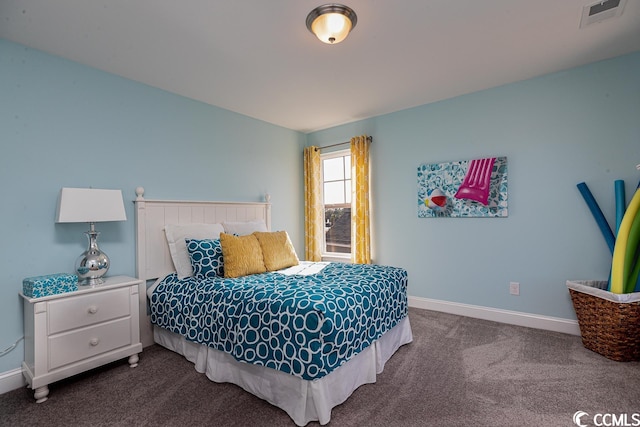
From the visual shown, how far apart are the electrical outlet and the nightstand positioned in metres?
3.51

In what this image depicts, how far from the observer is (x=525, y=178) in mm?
3051

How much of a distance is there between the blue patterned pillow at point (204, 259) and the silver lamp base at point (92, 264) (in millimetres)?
635

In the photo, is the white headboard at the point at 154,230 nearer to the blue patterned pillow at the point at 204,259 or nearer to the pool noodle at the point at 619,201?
the blue patterned pillow at the point at 204,259

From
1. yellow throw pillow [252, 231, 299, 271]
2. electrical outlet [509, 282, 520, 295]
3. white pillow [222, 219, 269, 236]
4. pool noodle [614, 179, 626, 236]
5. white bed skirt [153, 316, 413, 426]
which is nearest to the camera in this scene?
white bed skirt [153, 316, 413, 426]

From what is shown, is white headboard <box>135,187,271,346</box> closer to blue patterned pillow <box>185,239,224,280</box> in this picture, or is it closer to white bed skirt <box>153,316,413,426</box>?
blue patterned pillow <box>185,239,224,280</box>

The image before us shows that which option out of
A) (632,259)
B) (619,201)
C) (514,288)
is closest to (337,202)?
(514,288)

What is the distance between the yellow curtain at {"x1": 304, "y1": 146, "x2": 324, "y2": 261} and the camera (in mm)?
4527

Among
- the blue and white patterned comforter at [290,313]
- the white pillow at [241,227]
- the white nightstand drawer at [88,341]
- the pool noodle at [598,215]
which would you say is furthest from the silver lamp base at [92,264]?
the pool noodle at [598,215]

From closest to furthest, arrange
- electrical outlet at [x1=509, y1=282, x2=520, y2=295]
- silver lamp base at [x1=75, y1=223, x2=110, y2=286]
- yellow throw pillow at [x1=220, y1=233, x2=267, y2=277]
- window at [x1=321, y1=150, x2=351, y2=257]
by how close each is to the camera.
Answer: silver lamp base at [x1=75, y1=223, x2=110, y2=286]
yellow throw pillow at [x1=220, y1=233, x2=267, y2=277]
electrical outlet at [x1=509, y1=282, x2=520, y2=295]
window at [x1=321, y1=150, x2=351, y2=257]

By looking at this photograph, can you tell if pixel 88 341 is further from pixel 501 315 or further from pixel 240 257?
pixel 501 315

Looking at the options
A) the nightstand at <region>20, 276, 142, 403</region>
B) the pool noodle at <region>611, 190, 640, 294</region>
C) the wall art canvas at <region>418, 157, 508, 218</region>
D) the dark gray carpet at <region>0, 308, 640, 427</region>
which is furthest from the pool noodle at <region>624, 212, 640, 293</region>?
the nightstand at <region>20, 276, 142, 403</region>

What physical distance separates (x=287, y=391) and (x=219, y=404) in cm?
47

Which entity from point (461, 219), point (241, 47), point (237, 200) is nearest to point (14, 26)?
point (241, 47)

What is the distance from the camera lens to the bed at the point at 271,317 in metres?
1.73
